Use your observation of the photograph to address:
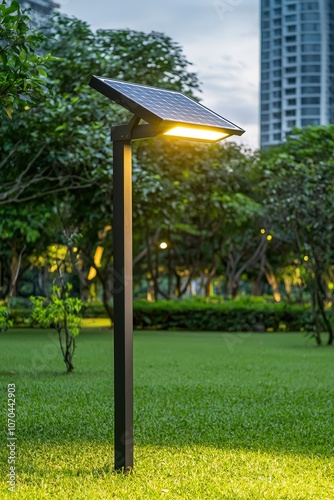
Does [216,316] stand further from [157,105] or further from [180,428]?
[157,105]

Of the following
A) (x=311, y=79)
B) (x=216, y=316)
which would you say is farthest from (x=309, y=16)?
(x=216, y=316)

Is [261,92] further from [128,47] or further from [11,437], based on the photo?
[11,437]

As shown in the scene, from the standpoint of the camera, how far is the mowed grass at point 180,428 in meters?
4.57

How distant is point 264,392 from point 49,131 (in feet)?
21.7

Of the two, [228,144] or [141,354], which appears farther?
[228,144]

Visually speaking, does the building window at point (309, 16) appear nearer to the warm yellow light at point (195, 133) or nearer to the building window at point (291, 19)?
the building window at point (291, 19)

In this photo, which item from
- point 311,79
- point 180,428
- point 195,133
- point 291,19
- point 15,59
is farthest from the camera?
point 311,79

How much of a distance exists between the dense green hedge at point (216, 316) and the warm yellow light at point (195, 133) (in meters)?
15.4

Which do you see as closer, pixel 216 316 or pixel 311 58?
pixel 216 316

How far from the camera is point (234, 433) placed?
6133 mm

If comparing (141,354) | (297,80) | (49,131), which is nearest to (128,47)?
(49,131)

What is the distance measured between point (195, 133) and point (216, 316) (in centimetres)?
1609

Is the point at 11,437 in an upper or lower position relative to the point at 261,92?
lower

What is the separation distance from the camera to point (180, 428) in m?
6.30
